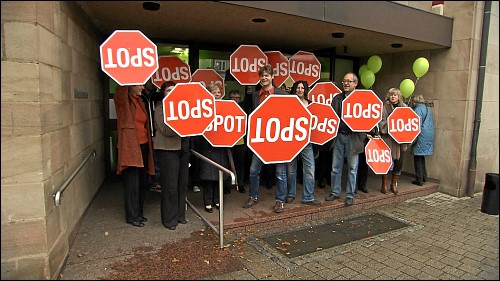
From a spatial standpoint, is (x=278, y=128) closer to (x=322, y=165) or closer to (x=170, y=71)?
(x=322, y=165)

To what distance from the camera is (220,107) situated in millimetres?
4410

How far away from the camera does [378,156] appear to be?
17.4 feet

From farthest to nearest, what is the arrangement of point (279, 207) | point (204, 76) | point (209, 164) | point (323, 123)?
point (204, 76) → point (323, 123) → point (279, 207) → point (209, 164)

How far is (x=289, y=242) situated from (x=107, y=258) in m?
2.00

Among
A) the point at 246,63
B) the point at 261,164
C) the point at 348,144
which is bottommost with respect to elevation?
the point at 261,164

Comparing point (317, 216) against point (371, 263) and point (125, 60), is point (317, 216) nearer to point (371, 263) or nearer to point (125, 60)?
point (371, 263)

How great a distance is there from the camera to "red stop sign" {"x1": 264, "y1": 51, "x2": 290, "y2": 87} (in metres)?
6.02

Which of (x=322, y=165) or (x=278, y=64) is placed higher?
(x=278, y=64)

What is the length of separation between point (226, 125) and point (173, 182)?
38.7 inches

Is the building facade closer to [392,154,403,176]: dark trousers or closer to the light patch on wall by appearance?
the light patch on wall

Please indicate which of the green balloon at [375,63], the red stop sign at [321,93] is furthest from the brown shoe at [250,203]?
the green balloon at [375,63]

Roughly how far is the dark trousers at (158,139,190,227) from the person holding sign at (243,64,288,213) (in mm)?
986

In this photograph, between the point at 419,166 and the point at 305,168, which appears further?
the point at 419,166

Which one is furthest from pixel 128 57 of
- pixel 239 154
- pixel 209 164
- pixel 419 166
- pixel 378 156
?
pixel 419 166
